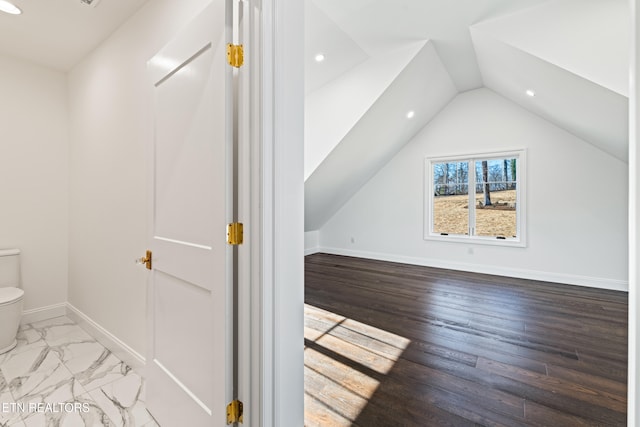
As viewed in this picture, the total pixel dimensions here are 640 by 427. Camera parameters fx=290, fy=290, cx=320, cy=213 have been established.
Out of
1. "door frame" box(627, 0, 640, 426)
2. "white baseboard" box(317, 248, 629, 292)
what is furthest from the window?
"door frame" box(627, 0, 640, 426)

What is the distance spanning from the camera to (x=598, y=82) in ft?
7.41

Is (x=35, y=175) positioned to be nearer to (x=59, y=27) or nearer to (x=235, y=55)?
(x=59, y=27)

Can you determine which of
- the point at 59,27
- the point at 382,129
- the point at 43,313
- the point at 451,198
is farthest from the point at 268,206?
the point at 451,198

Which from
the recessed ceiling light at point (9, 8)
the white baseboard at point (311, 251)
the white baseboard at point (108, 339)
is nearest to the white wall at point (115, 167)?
the white baseboard at point (108, 339)

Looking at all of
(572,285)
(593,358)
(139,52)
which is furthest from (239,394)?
(572,285)

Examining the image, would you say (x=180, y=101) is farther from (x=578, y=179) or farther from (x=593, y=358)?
(x=578, y=179)

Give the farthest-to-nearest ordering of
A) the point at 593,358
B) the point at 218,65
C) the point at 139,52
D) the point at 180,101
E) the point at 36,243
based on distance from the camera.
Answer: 1. the point at 36,243
2. the point at 593,358
3. the point at 139,52
4. the point at 180,101
5. the point at 218,65

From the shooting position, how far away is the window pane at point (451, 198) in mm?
5059

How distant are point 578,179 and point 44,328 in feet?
21.0

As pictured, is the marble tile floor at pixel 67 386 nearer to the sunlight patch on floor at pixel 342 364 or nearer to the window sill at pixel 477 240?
the sunlight patch on floor at pixel 342 364

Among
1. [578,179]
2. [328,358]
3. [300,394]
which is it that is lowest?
[328,358]

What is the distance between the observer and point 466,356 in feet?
7.25

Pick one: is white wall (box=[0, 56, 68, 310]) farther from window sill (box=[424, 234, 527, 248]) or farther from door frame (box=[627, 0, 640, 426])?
window sill (box=[424, 234, 527, 248])

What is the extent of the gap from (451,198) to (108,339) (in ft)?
16.7
